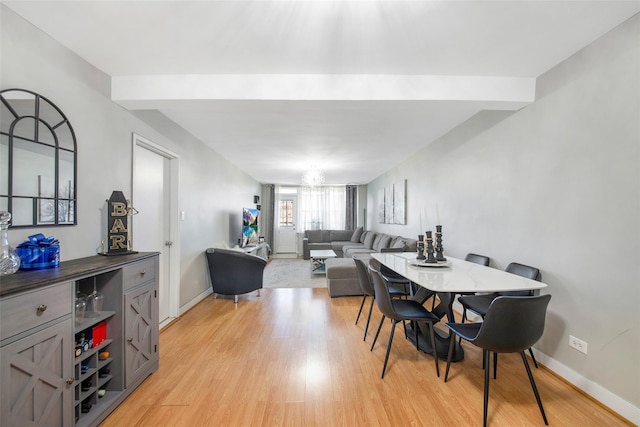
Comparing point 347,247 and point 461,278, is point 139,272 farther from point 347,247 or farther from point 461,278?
point 347,247

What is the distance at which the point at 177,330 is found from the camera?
9.57 ft

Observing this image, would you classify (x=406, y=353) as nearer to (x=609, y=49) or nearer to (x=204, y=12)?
(x=609, y=49)

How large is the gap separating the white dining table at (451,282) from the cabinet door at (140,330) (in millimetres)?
2051

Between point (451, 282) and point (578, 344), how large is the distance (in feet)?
3.41

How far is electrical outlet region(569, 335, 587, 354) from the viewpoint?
1.85m

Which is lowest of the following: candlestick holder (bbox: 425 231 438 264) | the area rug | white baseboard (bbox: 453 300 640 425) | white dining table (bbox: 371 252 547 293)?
the area rug

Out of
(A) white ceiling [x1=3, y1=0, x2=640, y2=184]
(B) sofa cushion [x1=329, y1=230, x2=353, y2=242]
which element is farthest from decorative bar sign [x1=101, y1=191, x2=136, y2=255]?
(B) sofa cushion [x1=329, y1=230, x2=353, y2=242]

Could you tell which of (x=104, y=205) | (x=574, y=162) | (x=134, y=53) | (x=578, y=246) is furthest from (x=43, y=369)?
(x=574, y=162)

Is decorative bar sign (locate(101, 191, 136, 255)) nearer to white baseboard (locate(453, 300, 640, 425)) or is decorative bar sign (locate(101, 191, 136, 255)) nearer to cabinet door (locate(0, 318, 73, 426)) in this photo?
cabinet door (locate(0, 318, 73, 426))

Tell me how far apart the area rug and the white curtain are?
69.7 inches

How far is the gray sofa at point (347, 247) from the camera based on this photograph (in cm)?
409

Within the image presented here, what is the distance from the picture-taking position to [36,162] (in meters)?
1.54

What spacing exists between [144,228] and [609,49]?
418cm

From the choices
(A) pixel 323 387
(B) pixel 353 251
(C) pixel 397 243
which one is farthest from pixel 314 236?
(A) pixel 323 387
